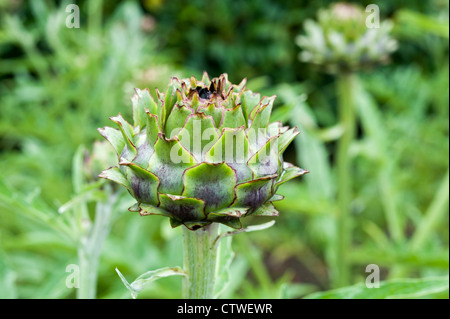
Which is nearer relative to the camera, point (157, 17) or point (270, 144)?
point (270, 144)

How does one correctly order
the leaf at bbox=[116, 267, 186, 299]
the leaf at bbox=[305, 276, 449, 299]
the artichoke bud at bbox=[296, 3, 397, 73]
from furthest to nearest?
the artichoke bud at bbox=[296, 3, 397, 73] < the leaf at bbox=[305, 276, 449, 299] < the leaf at bbox=[116, 267, 186, 299]

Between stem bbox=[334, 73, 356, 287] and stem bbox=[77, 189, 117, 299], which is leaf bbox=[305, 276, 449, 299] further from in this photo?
stem bbox=[334, 73, 356, 287]

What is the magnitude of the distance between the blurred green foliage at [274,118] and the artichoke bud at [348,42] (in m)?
0.14

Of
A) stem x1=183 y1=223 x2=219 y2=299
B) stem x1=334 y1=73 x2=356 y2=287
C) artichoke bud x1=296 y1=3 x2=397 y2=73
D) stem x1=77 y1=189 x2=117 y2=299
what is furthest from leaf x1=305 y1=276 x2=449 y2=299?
artichoke bud x1=296 y1=3 x2=397 y2=73

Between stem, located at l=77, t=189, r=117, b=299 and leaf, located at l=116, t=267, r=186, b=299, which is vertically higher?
stem, located at l=77, t=189, r=117, b=299

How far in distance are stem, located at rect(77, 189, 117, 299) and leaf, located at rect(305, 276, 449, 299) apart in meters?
0.25

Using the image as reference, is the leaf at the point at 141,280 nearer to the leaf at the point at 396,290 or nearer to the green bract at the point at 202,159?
the green bract at the point at 202,159

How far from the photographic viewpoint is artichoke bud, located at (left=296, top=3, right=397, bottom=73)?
Answer: 3.70ft

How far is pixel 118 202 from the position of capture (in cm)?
63

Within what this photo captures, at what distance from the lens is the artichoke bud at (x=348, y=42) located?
113 centimetres

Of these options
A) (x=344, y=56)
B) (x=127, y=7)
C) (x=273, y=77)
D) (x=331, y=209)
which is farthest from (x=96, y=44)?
(x=273, y=77)
